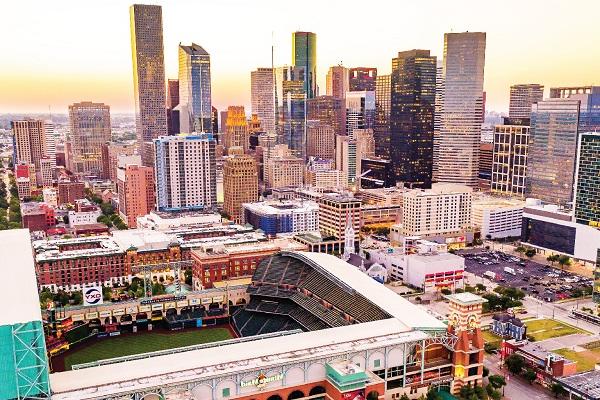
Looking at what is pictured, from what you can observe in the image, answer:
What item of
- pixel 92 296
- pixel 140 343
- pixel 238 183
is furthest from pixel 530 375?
pixel 238 183

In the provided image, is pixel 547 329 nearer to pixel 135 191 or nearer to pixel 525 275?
pixel 525 275

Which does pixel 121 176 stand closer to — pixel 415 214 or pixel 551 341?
pixel 415 214

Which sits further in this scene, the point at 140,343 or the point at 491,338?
the point at 491,338

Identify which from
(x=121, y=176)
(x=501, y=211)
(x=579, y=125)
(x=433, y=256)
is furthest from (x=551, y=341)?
(x=121, y=176)

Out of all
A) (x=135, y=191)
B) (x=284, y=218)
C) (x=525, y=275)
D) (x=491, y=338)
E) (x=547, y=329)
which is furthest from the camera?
(x=135, y=191)

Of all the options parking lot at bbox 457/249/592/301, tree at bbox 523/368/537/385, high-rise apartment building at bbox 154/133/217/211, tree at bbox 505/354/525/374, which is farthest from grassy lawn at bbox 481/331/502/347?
high-rise apartment building at bbox 154/133/217/211

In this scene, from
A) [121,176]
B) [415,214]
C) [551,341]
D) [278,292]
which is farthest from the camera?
[121,176]

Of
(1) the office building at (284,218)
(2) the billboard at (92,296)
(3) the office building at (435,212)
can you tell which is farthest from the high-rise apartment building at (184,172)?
(2) the billboard at (92,296)
